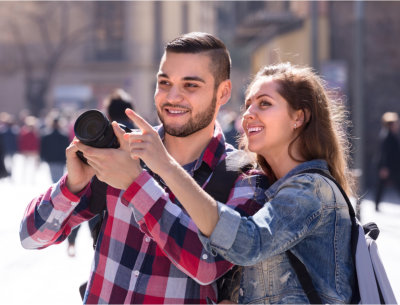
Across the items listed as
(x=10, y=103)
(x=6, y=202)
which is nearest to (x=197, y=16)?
(x=10, y=103)

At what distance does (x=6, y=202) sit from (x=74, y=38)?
28.1 meters

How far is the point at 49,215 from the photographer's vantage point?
98.2 inches

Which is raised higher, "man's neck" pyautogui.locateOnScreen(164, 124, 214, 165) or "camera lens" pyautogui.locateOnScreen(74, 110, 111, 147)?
"camera lens" pyautogui.locateOnScreen(74, 110, 111, 147)

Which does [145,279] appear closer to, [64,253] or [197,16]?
[64,253]

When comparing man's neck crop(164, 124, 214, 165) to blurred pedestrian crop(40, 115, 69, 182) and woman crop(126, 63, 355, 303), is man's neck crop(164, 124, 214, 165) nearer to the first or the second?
woman crop(126, 63, 355, 303)

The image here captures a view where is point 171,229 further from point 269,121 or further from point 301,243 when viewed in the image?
point 269,121

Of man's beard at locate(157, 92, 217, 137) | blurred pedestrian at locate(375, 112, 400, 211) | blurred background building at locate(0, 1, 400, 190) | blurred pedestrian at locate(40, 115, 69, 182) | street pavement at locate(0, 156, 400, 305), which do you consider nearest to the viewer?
man's beard at locate(157, 92, 217, 137)

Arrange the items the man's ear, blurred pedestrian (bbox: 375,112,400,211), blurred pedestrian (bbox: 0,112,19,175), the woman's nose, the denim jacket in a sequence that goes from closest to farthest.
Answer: the denim jacket
the woman's nose
the man's ear
blurred pedestrian (bbox: 375,112,400,211)
blurred pedestrian (bbox: 0,112,19,175)

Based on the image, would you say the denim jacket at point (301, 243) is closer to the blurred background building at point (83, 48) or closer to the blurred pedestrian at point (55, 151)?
the blurred pedestrian at point (55, 151)

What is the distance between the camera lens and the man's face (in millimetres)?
2510

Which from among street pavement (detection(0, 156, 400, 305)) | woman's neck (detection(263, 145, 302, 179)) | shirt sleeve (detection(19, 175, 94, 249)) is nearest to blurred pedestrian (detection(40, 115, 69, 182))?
street pavement (detection(0, 156, 400, 305))

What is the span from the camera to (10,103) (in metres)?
43.5

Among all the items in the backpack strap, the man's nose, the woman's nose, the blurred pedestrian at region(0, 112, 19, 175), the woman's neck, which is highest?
the man's nose

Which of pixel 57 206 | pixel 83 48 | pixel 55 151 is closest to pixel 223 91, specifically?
pixel 57 206
